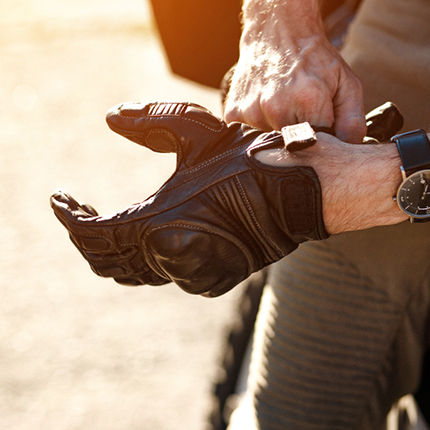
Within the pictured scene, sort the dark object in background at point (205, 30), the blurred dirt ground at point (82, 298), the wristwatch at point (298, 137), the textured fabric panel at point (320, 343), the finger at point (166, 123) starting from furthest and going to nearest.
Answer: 1. the blurred dirt ground at point (82, 298)
2. the dark object in background at point (205, 30)
3. the textured fabric panel at point (320, 343)
4. the finger at point (166, 123)
5. the wristwatch at point (298, 137)

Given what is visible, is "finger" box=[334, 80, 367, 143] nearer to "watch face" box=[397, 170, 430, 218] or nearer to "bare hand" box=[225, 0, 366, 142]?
"bare hand" box=[225, 0, 366, 142]

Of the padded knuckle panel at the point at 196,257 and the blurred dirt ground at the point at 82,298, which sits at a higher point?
the padded knuckle panel at the point at 196,257

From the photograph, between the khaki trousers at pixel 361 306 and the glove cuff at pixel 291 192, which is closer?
the glove cuff at pixel 291 192

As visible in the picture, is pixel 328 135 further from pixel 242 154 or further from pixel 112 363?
pixel 112 363

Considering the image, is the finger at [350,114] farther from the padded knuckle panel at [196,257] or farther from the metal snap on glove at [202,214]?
the padded knuckle panel at [196,257]

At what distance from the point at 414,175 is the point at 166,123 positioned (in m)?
0.55

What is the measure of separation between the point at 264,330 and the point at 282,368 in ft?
0.46

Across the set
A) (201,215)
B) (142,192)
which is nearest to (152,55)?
(142,192)

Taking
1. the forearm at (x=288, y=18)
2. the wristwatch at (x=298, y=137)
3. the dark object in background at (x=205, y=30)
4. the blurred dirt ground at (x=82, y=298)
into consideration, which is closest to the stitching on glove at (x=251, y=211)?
the wristwatch at (x=298, y=137)

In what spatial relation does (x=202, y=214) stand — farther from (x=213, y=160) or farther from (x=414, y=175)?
(x=414, y=175)

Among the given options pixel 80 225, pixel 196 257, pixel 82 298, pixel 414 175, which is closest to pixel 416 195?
pixel 414 175

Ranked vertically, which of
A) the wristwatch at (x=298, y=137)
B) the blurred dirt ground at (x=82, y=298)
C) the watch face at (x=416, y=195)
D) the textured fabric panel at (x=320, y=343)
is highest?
the wristwatch at (x=298, y=137)

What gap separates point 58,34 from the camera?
551cm

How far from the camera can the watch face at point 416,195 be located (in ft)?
3.49
